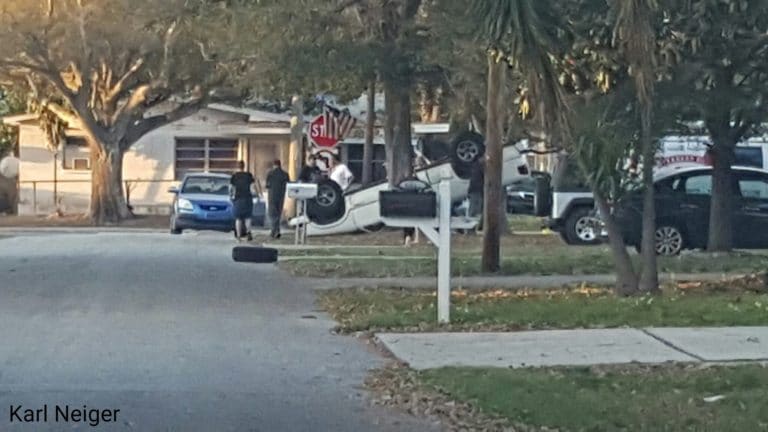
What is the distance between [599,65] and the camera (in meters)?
16.5

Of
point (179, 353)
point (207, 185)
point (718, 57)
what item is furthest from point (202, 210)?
point (179, 353)

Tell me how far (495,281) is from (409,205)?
18.0ft

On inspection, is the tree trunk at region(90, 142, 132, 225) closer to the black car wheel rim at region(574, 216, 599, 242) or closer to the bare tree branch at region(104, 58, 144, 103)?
the bare tree branch at region(104, 58, 144, 103)

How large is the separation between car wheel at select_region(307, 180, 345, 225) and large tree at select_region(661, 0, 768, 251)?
13044mm

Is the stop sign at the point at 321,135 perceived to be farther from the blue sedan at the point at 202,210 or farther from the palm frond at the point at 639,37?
the palm frond at the point at 639,37

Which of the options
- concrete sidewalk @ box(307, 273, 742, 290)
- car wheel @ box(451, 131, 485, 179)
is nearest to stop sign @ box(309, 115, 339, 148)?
car wheel @ box(451, 131, 485, 179)

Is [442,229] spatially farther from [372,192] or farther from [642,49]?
[372,192]

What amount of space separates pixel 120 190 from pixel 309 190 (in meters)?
18.6

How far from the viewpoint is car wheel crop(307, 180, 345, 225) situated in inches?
1246

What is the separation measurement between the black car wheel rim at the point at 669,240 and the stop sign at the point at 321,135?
32.7ft

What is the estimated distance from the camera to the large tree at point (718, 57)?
1541 cm

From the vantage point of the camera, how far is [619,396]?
35.3 ft

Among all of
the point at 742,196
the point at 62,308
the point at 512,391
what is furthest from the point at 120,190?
the point at 512,391

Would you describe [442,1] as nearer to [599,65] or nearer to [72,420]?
[599,65]
